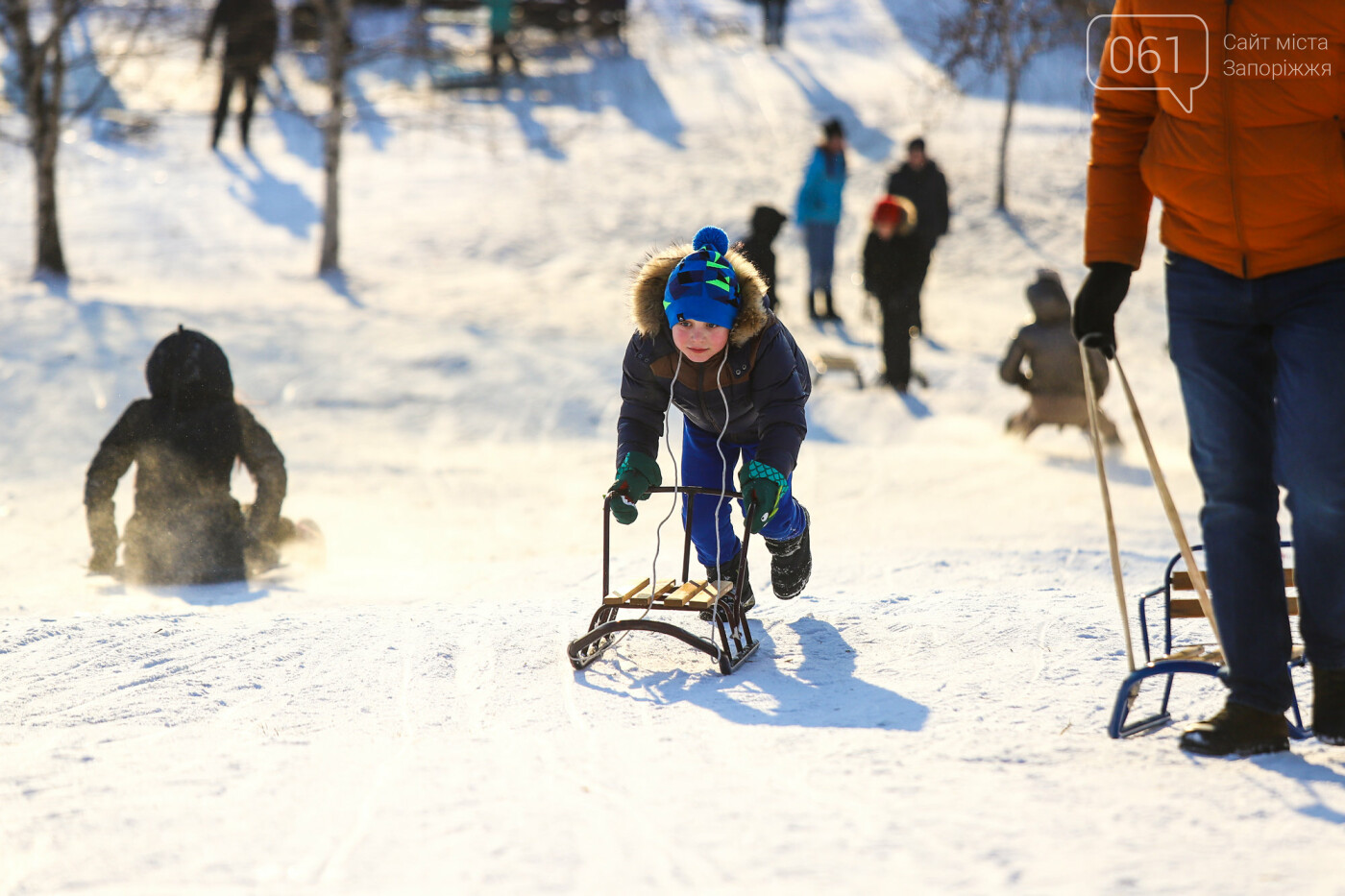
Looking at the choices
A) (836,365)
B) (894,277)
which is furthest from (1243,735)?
(894,277)

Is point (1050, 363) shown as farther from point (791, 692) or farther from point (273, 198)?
point (273, 198)

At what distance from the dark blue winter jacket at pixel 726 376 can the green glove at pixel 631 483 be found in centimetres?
6

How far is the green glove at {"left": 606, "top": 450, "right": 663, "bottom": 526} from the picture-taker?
380cm

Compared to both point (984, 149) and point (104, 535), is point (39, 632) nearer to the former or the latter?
point (104, 535)

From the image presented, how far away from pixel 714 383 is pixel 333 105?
983 centimetres

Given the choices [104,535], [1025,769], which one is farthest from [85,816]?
[104,535]

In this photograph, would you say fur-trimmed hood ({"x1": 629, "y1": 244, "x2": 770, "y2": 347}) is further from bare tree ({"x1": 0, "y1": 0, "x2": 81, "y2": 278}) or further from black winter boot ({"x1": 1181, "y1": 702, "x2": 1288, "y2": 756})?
bare tree ({"x1": 0, "y1": 0, "x2": 81, "y2": 278})

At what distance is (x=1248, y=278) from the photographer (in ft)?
8.82

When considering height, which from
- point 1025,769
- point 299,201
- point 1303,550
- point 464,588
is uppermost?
point 299,201

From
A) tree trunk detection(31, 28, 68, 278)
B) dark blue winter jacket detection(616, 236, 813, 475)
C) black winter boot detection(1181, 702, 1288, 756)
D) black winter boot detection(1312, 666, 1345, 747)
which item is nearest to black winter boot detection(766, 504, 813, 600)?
dark blue winter jacket detection(616, 236, 813, 475)

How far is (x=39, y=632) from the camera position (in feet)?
13.9

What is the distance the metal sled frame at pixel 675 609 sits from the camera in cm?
372

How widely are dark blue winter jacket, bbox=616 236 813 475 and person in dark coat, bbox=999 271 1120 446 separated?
189 inches

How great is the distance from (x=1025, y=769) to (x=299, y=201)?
47.9 feet
